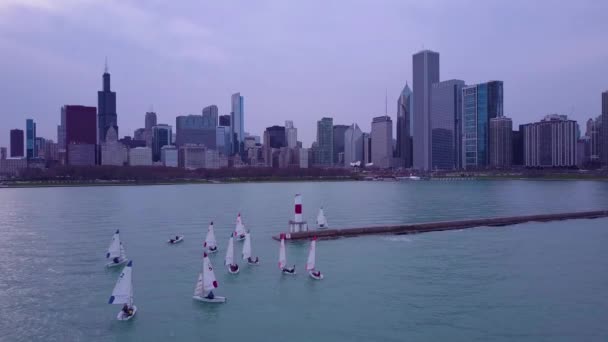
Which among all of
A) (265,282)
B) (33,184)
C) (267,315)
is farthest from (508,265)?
(33,184)

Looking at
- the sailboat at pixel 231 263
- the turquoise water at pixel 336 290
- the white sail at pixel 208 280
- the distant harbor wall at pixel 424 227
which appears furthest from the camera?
the distant harbor wall at pixel 424 227

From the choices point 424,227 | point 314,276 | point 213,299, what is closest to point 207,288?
point 213,299

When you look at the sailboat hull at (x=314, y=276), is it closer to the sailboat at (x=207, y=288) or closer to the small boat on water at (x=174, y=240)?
the sailboat at (x=207, y=288)

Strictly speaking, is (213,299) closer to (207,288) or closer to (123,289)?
(207,288)

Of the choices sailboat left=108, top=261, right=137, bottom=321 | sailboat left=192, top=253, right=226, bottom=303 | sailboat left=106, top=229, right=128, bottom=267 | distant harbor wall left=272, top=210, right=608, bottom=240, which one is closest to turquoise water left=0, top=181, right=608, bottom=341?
sailboat left=108, top=261, right=137, bottom=321

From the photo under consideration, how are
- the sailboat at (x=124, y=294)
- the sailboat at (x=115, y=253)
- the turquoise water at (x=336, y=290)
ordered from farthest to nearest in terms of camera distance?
the sailboat at (x=115, y=253) → the sailboat at (x=124, y=294) → the turquoise water at (x=336, y=290)

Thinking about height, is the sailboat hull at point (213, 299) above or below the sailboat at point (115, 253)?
below

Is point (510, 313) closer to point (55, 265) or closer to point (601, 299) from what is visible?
point (601, 299)

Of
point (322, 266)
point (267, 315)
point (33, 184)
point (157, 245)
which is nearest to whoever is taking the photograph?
point (267, 315)

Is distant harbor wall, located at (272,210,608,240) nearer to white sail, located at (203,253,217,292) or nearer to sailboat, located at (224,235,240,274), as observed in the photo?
sailboat, located at (224,235,240,274)

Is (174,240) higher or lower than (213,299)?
higher

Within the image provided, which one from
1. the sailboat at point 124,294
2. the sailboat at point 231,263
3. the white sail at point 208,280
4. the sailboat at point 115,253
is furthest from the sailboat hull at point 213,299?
the sailboat at point 115,253
